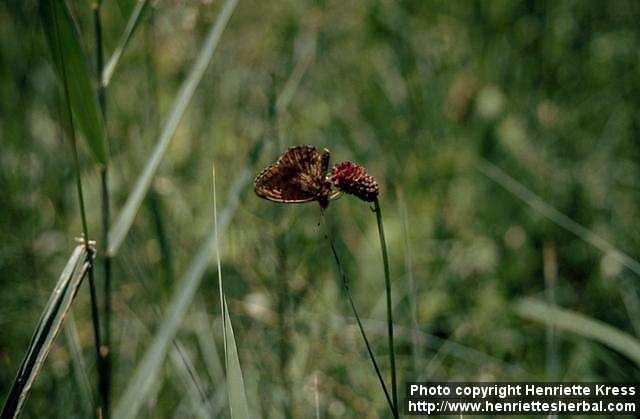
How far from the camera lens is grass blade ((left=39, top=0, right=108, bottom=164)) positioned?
0.62 meters

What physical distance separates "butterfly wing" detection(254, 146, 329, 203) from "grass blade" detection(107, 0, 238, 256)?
0.55 feet

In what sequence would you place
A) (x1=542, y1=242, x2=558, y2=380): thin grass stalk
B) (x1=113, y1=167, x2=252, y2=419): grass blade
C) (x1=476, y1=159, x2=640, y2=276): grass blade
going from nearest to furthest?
(x1=113, y1=167, x2=252, y2=419): grass blade < (x1=542, y1=242, x2=558, y2=380): thin grass stalk < (x1=476, y1=159, x2=640, y2=276): grass blade

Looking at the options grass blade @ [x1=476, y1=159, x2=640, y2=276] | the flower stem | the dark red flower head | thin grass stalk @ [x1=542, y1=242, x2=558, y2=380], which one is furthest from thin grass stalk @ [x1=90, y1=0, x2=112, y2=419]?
grass blade @ [x1=476, y1=159, x2=640, y2=276]

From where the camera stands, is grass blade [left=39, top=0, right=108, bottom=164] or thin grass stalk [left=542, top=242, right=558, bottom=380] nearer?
grass blade [left=39, top=0, right=108, bottom=164]

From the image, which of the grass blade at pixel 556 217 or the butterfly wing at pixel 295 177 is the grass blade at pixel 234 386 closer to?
the butterfly wing at pixel 295 177

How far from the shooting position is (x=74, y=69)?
0.67 m

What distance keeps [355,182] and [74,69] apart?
278 millimetres

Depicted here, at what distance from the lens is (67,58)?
0.66m

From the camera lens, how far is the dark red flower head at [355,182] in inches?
23.2

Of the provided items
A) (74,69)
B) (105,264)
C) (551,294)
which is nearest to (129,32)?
(74,69)

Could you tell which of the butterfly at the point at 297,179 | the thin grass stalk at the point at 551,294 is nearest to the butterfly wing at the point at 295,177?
the butterfly at the point at 297,179

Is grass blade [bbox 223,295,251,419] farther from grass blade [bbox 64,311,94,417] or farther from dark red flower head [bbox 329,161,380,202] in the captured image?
grass blade [bbox 64,311,94,417]

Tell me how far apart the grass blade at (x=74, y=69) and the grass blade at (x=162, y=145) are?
52 mm

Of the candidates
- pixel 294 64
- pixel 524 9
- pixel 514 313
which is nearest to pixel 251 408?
pixel 514 313
